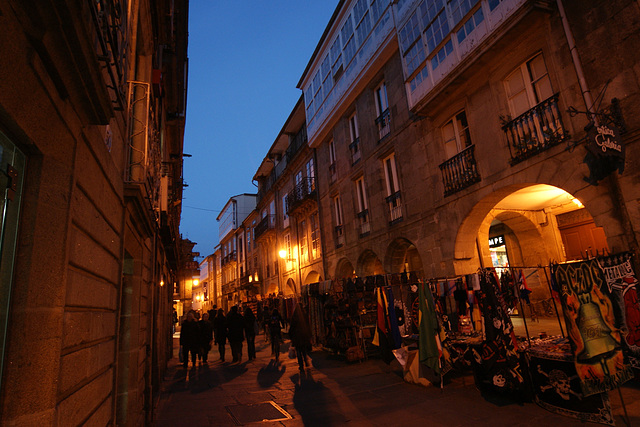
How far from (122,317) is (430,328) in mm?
5100

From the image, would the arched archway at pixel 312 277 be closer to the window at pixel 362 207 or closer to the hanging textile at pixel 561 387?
the window at pixel 362 207

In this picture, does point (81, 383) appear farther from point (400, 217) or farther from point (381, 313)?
point (400, 217)

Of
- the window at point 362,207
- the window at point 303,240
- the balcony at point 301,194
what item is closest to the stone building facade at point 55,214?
the window at point 362,207

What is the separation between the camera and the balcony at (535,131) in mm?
7453

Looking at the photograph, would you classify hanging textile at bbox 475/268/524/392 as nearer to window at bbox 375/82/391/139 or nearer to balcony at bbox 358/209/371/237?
window at bbox 375/82/391/139

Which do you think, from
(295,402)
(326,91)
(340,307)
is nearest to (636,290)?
(295,402)

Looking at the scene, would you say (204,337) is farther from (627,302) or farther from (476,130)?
(627,302)

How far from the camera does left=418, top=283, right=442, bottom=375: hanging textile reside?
673 cm

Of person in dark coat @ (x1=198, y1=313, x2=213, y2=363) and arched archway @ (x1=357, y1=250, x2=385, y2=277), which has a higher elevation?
arched archway @ (x1=357, y1=250, x2=385, y2=277)

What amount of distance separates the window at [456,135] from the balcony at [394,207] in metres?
2.68

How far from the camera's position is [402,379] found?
7777mm

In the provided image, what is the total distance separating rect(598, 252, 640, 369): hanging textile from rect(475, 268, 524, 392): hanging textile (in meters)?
1.70

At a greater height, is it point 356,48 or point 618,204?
point 356,48

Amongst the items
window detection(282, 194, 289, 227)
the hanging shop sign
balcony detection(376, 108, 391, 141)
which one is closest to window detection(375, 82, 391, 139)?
balcony detection(376, 108, 391, 141)
